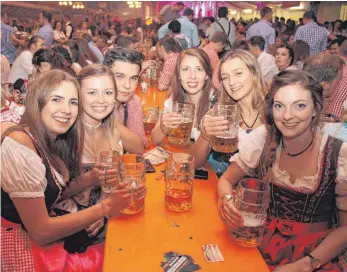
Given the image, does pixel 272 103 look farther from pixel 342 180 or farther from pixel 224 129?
pixel 342 180

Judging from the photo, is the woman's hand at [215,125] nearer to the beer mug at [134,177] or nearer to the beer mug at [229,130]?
the beer mug at [229,130]

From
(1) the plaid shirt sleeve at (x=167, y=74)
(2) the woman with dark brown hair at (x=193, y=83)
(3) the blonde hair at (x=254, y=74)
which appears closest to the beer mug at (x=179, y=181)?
(2) the woman with dark brown hair at (x=193, y=83)

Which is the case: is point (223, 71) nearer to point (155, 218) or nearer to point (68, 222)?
point (155, 218)

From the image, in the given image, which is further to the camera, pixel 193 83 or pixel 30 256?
pixel 193 83

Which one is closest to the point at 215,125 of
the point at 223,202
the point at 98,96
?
the point at 223,202

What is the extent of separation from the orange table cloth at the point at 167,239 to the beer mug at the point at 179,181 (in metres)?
0.03

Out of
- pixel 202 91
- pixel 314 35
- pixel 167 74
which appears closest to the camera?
pixel 202 91

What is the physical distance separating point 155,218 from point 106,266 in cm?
28

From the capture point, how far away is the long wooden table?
3.15 ft

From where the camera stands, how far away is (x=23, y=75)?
377 cm

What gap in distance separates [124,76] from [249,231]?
1.15m

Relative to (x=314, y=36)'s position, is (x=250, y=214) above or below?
below

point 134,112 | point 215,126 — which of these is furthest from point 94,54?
point 215,126

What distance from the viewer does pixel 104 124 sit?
1.71 metres
